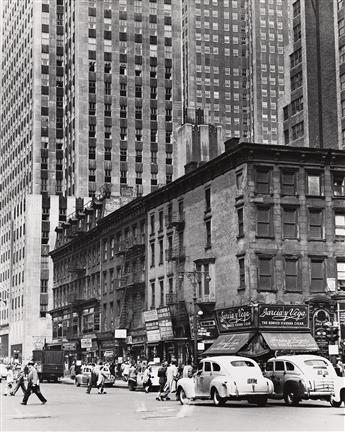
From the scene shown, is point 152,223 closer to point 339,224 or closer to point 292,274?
point 292,274

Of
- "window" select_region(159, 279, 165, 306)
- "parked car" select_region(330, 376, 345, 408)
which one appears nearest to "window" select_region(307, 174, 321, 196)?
"window" select_region(159, 279, 165, 306)

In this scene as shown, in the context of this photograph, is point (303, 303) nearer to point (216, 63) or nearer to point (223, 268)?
point (223, 268)

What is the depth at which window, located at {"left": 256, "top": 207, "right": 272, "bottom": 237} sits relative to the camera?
52.9 metres

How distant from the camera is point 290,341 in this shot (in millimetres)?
51000

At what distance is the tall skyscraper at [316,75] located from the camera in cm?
9331

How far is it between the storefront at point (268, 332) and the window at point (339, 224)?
591 cm

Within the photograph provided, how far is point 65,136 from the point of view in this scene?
13562cm

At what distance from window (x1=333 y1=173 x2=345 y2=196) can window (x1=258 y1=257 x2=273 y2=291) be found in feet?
22.9

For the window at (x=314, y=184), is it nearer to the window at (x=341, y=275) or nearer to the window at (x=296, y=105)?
the window at (x=341, y=275)

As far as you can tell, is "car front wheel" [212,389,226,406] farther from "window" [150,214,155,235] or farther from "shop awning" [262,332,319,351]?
"window" [150,214,155,235]

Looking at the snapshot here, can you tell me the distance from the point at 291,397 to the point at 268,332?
20.9m

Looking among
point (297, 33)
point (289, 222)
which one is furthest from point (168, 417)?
point (297, 33)

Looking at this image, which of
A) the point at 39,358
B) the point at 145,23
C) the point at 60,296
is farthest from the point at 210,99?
the point at 39,358

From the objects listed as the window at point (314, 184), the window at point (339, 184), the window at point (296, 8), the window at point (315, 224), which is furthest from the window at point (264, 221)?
the window at point (296, 8)
